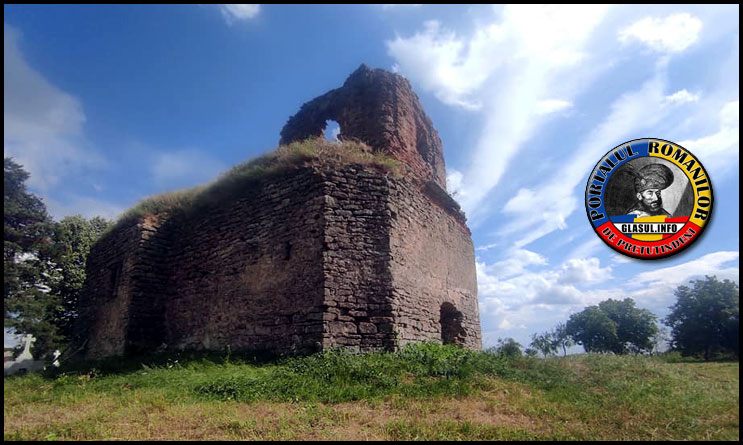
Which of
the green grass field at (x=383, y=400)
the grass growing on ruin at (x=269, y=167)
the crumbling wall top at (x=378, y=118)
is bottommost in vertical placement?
the green grass field at (x=383, y=400)

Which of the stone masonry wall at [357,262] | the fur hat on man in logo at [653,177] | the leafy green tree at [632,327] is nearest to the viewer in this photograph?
the fur hat on man in logo at [653,177]

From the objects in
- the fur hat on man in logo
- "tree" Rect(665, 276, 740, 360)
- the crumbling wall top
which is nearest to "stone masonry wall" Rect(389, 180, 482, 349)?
the crumbling wall top

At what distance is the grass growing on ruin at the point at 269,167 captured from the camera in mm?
Result: 9531

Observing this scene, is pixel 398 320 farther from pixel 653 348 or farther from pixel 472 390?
pixel 653 348

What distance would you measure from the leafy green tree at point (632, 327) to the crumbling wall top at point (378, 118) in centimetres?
2481

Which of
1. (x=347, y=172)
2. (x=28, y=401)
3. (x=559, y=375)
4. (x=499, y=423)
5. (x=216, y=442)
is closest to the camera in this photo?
(x=216, y=442)

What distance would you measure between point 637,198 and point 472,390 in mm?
3804

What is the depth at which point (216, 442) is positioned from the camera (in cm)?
419

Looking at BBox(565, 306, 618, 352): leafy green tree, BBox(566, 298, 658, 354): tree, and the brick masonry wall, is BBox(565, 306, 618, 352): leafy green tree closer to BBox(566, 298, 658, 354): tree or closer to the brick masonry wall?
BBox(566, 298, 658, 354): tree

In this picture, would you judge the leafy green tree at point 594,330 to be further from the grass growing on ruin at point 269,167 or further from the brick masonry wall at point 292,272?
the grass growing on ruin at point 269,167

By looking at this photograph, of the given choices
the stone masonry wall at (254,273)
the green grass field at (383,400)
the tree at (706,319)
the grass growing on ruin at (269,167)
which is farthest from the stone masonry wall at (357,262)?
the tree at (706,319)

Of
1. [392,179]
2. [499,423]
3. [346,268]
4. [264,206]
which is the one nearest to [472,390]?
[499,423]

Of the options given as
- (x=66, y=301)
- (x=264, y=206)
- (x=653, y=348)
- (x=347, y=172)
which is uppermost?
(x=347, y=172)

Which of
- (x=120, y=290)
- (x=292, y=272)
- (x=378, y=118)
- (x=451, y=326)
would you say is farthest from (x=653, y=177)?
(x=120, y=290)
